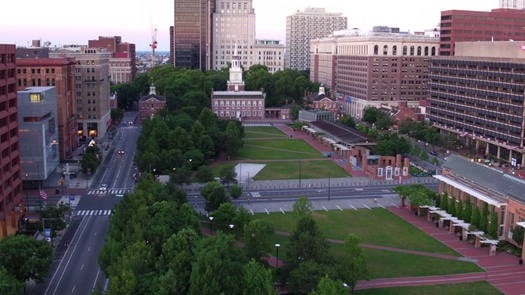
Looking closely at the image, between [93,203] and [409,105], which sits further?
A: [409,105]

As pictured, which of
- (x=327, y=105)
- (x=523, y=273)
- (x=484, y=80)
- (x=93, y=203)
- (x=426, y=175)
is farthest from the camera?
(x=327, y=105)

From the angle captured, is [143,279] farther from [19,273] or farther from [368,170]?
[368,170]

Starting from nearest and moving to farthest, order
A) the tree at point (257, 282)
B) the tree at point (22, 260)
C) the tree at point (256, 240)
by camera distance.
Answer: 1. the tree at point (257, 282)
2. the tree at point (22, 260)
3. the tree at point (256, 240)

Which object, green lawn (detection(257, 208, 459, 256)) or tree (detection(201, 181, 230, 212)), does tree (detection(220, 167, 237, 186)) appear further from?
tree (detection(201, 181, 230, 212))

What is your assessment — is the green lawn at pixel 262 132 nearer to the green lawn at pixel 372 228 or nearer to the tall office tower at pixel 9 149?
the green lawn at pixel 372 228

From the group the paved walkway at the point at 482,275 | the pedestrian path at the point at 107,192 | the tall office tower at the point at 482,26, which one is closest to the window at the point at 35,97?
the pedestrian path at the point at 107,192

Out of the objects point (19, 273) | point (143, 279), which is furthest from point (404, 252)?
point (19, 273)

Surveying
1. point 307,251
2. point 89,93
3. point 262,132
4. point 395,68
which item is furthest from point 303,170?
point 395,68
